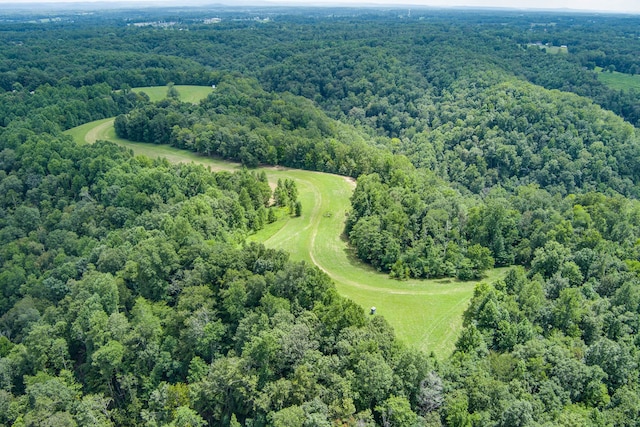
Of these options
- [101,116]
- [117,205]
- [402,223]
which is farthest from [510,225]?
[101,116]

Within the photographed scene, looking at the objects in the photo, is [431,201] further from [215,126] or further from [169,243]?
[215,126]

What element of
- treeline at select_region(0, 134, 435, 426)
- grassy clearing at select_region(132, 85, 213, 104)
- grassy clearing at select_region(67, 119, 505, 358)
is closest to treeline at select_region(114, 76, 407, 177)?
grassy clearing at select_region(67, 119, 505, 358)

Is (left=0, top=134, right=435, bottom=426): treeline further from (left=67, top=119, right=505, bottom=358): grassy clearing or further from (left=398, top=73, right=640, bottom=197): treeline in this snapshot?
(left=398, top=73, right=640, bottom=197): treeline

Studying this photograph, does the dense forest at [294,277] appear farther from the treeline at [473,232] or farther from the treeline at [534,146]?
the treeline at [534,146]

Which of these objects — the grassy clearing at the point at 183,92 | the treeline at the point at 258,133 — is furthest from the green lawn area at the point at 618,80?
the grassy clearing at the point at 183,92

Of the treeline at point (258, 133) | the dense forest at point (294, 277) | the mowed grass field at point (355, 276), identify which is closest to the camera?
the dense forest at point (294, 277)

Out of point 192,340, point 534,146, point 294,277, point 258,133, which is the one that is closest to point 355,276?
point 294,277

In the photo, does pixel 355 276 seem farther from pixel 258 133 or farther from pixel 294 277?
pixel 258 133

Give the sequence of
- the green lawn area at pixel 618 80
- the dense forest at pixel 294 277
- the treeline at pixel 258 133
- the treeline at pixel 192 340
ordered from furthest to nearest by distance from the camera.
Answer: the green lawn area at pixel 618 80 → the treeline at pixel 258 133 → the dense forest at pixel 294 277 → the treeline at pixel 192 340
